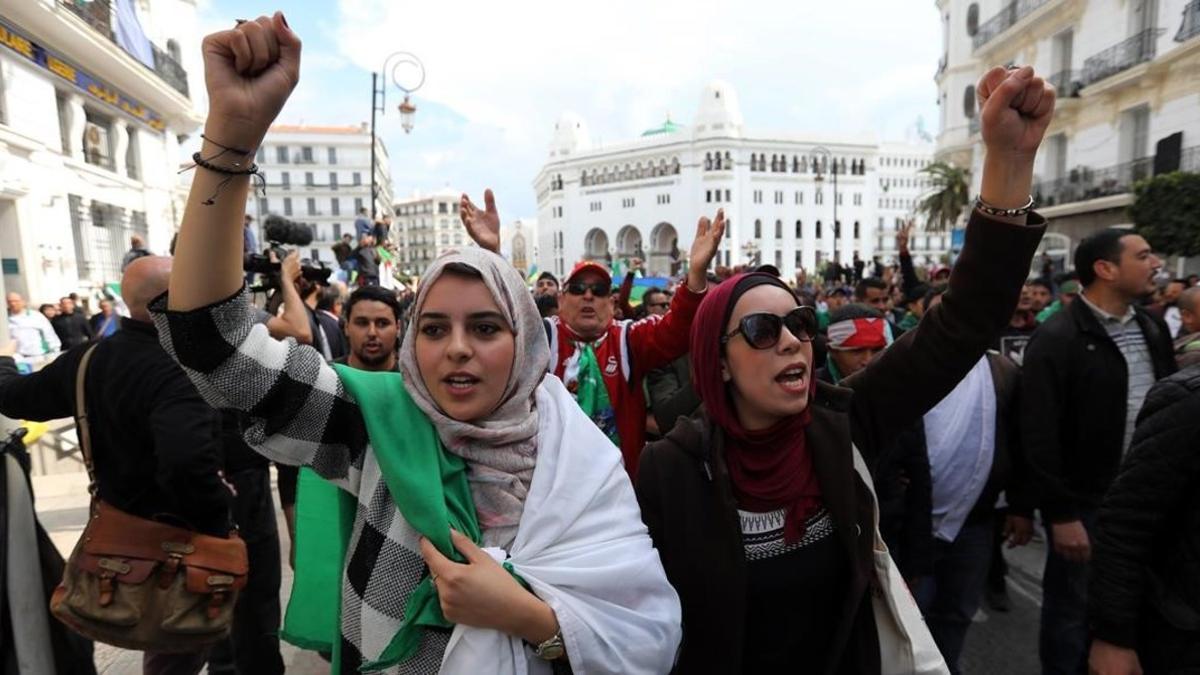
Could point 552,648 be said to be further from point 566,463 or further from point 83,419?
point 83,419

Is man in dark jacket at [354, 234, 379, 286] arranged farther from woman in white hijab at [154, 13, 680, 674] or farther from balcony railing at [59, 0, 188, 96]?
balcony railing at [59, 0, 188, 96]

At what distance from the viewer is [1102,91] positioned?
20234mm

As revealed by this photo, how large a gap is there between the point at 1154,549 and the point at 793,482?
1272 mm

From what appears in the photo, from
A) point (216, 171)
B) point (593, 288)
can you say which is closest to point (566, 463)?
point (216, 171)

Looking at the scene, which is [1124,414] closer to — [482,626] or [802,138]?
[482,626]

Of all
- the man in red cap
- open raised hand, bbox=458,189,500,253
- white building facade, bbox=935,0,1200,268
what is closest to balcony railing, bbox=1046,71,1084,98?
white building facade, bbox=935,0,1200,268

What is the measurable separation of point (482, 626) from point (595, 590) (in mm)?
249

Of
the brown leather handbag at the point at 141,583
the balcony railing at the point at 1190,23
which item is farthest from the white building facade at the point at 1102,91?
the brown leather handbag at the point at 141,583

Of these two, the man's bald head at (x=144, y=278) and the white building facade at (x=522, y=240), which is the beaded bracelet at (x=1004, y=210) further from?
the white building facade at (x=522, y=240)

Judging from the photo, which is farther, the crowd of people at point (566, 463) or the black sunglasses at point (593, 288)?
the black sunglasses at point (593, 288)

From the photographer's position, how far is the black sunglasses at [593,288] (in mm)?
3703

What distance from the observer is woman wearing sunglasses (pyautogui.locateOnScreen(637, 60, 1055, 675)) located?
5.77ft

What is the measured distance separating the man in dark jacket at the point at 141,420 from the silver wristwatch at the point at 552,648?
1.71 m

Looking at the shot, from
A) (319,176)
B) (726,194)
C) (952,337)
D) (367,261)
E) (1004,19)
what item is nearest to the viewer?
(952,337)
